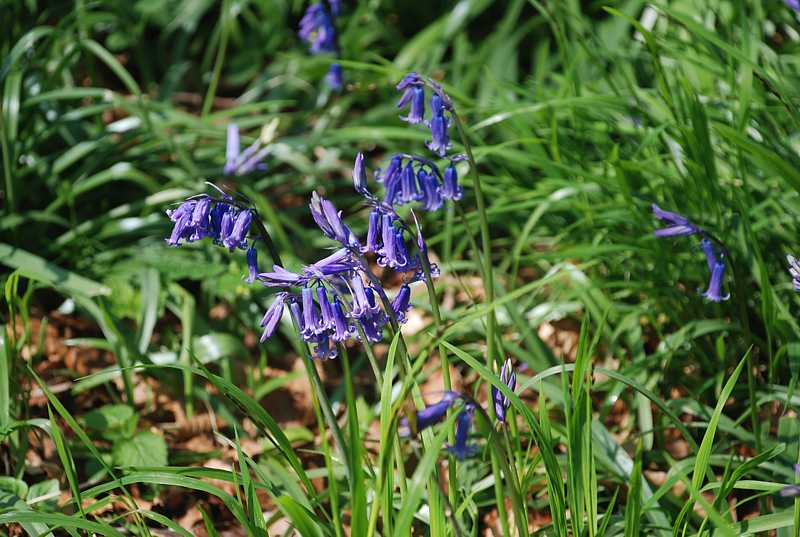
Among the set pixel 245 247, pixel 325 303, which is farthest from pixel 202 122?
pixel 325 303

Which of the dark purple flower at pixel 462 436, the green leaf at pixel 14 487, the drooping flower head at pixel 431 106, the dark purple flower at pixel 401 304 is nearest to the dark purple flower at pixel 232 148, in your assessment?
the drooping flower head at pixel 431 106

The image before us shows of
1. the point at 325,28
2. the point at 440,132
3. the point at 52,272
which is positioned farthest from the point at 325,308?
the point at 325,28

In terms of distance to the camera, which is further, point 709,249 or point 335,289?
point 709,249

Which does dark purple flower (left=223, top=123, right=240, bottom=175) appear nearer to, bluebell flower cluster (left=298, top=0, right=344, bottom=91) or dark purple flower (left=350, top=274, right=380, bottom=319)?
bluebell flower cluster (left=298, top=0, right=344, bottom=91)

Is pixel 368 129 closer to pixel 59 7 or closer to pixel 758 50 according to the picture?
pixel 758 50

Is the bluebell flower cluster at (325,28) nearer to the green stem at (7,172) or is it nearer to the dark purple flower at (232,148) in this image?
the dark purple flower at (232,148)

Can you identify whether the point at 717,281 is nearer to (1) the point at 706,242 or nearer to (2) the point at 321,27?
(1) the point at 706,242
